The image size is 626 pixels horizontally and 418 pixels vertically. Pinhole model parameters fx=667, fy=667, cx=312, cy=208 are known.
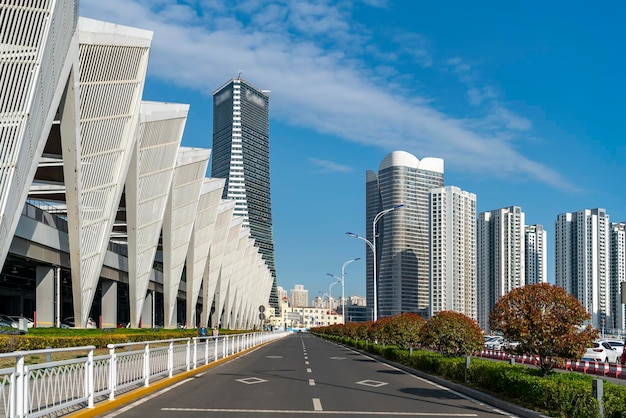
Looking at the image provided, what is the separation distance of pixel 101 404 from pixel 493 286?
121m

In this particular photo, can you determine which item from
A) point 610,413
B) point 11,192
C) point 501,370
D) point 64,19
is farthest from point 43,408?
point 64,19

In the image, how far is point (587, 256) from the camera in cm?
11856

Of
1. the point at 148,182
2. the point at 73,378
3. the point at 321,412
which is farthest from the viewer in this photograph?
the point at 148,182

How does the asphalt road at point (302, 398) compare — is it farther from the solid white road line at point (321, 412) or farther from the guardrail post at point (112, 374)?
the guardrail post at point (112, 374)

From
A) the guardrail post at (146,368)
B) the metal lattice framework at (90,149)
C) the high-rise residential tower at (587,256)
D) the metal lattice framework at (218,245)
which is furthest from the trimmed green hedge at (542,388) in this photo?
the high-rise residential tower at (587,256)

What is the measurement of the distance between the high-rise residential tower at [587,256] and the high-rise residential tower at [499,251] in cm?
746

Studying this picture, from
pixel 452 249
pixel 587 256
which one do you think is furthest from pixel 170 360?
pixel 587 256

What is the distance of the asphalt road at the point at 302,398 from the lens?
12.5 m

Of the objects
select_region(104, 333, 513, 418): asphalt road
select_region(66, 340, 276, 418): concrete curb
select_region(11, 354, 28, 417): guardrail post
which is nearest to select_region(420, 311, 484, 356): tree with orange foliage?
select_region(104, 333, 513, 418): asphalt road

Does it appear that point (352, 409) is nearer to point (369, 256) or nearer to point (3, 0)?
point (3, 0)

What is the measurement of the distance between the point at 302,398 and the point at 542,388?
203 inches

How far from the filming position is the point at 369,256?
129 metres

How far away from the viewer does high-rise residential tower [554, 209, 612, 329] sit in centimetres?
11519

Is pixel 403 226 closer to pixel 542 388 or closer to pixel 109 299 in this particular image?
pixel 109 299
